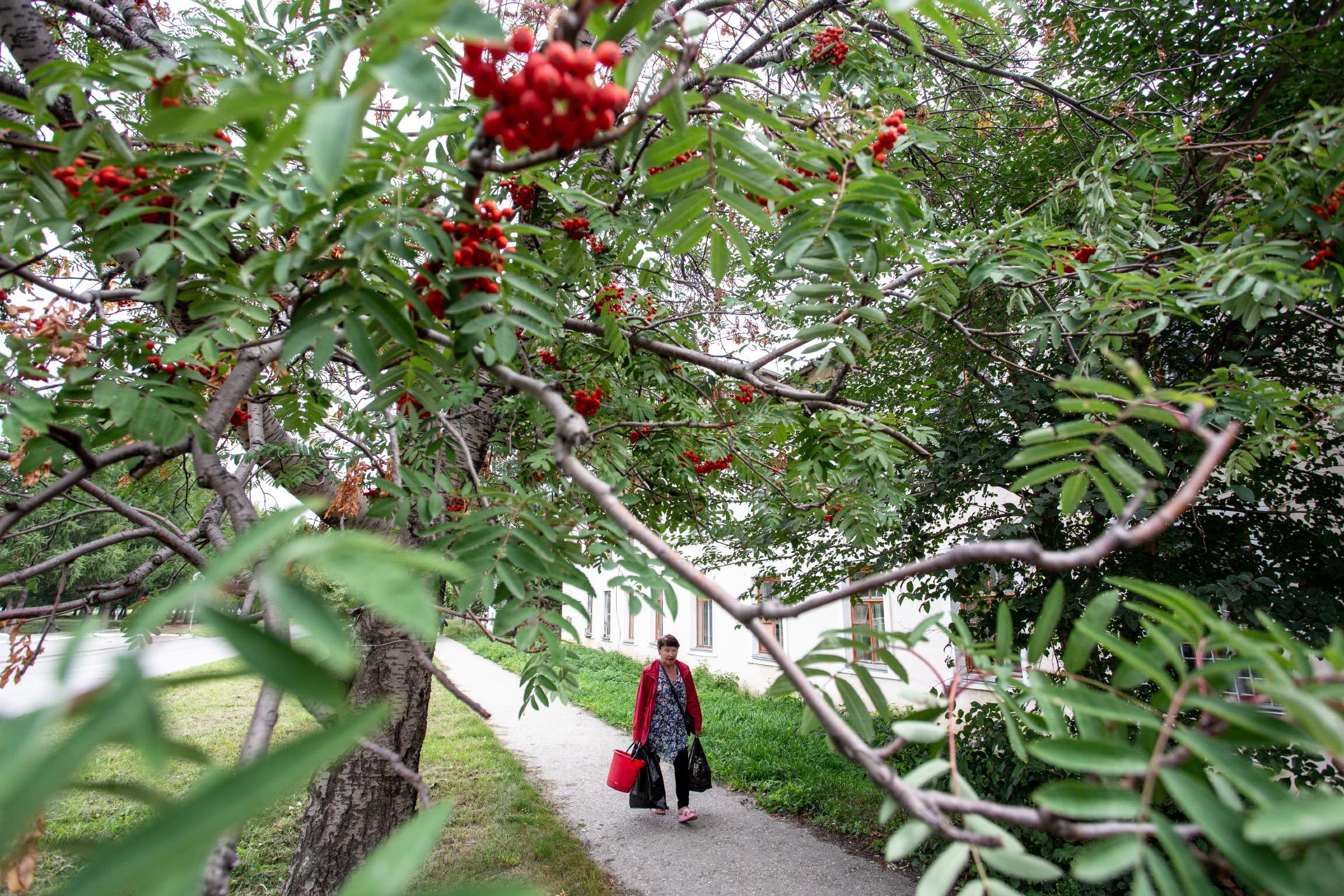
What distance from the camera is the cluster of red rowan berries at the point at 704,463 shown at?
14.1ft

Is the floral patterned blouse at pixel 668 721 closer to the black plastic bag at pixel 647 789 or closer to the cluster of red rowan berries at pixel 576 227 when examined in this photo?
the black plastic bag at pixel 647 789

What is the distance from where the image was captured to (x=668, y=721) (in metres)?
7.11

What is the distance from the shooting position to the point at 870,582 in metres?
0.98

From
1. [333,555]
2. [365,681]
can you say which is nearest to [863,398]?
[365,681]

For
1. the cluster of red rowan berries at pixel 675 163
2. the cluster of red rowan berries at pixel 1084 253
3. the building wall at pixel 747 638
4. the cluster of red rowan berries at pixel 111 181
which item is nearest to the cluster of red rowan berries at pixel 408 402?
the cluster of red rowan berries at pixel 111 181

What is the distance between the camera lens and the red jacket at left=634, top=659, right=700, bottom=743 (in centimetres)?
688

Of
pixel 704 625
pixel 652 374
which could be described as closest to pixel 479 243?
pixel 652 374

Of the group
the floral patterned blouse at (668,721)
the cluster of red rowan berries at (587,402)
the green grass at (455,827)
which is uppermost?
the cluster of red rowan berries at (587,402)

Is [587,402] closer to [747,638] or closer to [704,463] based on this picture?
[704,463]

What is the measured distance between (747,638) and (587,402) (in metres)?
11.2

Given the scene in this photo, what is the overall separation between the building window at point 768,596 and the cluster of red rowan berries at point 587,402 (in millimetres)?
1362

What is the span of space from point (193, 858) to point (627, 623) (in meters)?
20.7

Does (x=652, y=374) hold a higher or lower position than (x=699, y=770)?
higher

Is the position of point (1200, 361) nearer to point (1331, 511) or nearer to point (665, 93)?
point (1331, 511)
